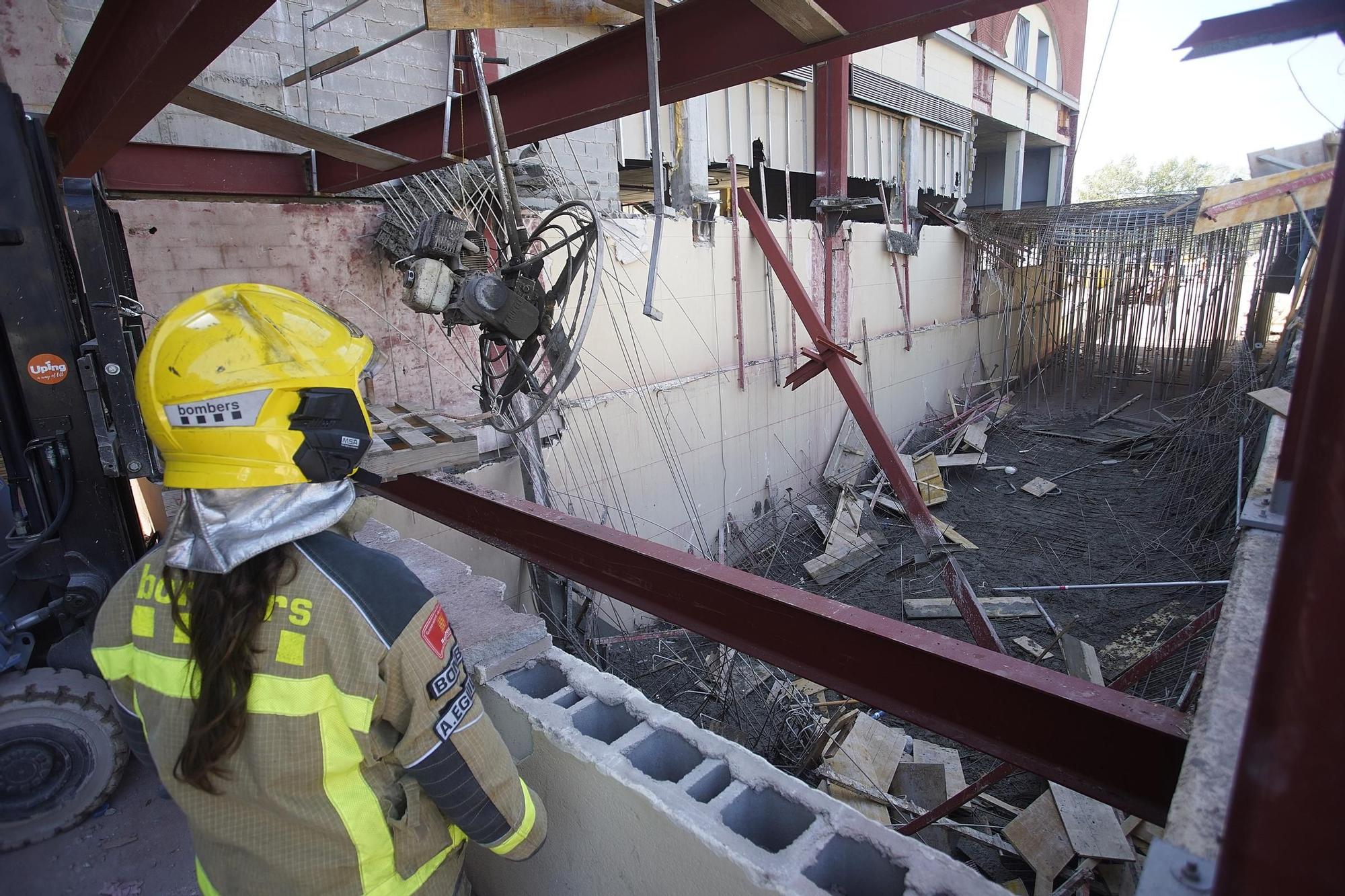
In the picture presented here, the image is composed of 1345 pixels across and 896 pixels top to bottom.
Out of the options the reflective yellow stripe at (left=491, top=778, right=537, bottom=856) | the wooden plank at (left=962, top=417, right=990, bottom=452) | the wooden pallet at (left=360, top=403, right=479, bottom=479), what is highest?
the wooden pallet at (left=360, top=403, right=479, bottom=479)

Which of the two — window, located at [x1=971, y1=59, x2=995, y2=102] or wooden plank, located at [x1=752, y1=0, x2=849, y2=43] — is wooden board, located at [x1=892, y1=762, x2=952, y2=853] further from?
window, located at [x1=971, y1=59, x2=995, y2=102]

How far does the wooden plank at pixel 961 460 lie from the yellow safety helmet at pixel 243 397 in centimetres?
914

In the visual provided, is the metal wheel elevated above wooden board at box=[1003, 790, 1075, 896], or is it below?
above

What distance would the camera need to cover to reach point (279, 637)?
1.21 m

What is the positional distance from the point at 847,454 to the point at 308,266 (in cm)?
730

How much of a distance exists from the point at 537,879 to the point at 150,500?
3934mm

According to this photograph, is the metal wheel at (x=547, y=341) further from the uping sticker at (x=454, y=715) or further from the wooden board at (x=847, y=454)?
the wooden board at (x=847, y=454)

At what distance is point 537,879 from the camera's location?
2.08 meters

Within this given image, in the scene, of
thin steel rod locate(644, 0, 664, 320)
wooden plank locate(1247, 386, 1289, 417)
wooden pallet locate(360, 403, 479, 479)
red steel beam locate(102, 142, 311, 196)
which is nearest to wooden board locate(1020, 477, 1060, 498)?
wooden plank locate(1247, 386, 1289, 417)

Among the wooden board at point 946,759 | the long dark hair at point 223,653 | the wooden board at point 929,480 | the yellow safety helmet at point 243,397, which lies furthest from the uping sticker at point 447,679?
the wooden board at point 929,480

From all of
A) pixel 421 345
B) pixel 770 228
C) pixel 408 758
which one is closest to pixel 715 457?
pixel 770 228

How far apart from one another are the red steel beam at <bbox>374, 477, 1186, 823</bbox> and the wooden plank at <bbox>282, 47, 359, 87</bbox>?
3220mm

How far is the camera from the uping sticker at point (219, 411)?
122cm

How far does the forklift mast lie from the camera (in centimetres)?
260
